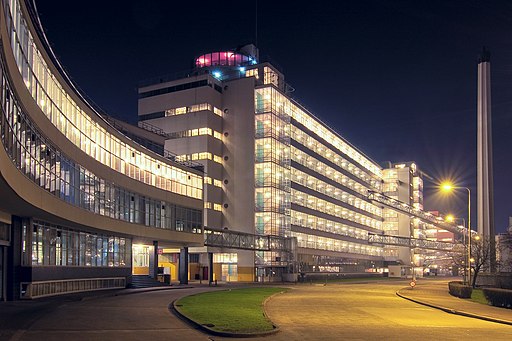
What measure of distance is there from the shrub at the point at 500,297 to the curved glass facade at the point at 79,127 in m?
29.2

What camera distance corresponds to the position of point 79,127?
43.2 m

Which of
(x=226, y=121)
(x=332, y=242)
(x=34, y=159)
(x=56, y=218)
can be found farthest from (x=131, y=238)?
(x=332, y=242)

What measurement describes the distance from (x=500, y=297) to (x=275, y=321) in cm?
1862

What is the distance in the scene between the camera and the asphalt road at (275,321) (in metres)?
21.9

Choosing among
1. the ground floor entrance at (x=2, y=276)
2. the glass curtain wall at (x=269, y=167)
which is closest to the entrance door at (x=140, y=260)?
the glass curtain wall at (x=269, y=167)

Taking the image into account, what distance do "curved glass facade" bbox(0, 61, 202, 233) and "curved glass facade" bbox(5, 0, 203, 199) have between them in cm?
173

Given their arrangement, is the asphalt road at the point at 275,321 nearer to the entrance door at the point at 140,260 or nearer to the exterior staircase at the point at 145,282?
the exterior staircase at the point at 145,282

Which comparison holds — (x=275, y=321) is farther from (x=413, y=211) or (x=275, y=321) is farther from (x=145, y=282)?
(x=413, y=211)

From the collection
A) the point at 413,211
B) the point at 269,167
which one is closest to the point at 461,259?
the point at 269,167

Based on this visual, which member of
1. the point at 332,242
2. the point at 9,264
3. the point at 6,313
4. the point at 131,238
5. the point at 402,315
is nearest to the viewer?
the point at 6,313

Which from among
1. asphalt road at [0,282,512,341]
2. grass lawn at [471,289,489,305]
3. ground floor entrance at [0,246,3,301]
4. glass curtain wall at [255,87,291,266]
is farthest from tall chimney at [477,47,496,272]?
ground floor entrance at [0,246,3,301]

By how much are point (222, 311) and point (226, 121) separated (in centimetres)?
6994

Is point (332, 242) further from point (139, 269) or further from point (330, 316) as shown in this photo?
point (330, 316)

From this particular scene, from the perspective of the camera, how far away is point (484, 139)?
3278 inches
